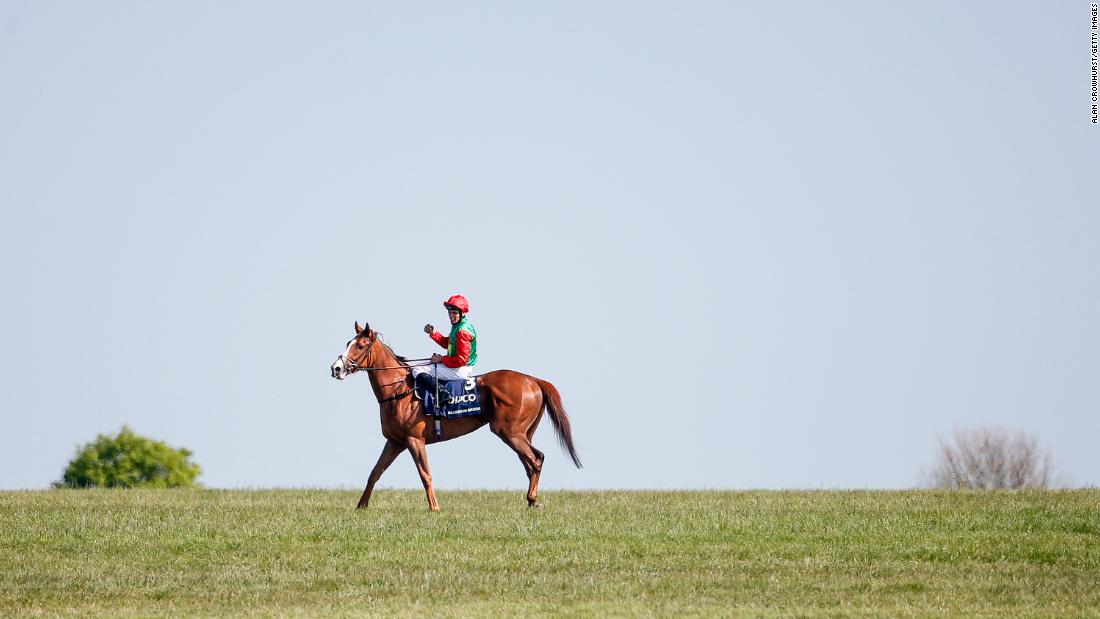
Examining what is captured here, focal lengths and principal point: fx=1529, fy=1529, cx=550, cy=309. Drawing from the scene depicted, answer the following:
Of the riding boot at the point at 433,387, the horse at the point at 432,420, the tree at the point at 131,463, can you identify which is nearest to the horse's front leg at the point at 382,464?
the horse at the point at 432,420

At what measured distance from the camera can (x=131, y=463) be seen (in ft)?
131

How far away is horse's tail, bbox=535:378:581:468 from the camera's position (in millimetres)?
20703

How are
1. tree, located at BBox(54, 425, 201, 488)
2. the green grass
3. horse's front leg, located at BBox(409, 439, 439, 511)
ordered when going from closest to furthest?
the green grass < horse's front leg, located at BBox(409, 439, 439, 511) < tree, located at BBox(54, 425, 201, 488)

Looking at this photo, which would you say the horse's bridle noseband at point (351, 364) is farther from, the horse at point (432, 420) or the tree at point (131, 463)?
the tree at point (131, 463)

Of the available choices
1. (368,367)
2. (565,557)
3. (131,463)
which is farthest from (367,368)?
(131,463)

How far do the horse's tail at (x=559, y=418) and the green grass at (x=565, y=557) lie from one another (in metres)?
0.79

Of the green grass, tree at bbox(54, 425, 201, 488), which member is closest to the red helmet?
the green grass

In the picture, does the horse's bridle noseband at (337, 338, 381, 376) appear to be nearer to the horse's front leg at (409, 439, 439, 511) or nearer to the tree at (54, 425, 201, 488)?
the horse's front leg at (409, 439, 439, 511)

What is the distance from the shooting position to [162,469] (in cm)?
3988

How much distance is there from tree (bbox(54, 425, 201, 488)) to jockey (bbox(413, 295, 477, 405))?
67.3 feet

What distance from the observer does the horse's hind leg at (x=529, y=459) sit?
67.3ft

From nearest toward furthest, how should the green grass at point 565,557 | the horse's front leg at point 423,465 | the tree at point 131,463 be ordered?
the green grass at point 565,557, the horse's front leg at point 423,465, the tree at point 131,463

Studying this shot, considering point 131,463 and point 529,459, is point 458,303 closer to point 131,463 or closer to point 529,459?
point 529,459

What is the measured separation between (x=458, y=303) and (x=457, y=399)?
1289mm
